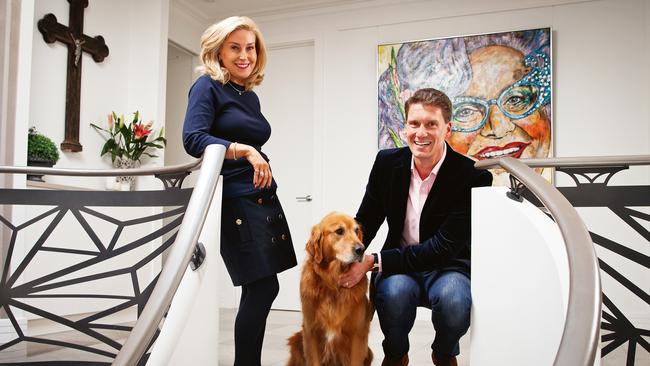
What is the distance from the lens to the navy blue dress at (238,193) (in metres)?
1.81

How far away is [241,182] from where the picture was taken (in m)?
1.85

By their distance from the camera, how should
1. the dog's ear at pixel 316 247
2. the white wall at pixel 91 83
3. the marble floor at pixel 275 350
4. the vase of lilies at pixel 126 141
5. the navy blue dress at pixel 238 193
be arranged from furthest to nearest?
the vase of lilies at pixel 126 141
the white wall at pixel 91 83
the marble floor at pixel 275 350
the dog's ear at pixel 316 247
the navy blue dress at pixel 238 193

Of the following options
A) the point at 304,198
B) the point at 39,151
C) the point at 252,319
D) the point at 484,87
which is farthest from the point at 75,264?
the point at 484,87

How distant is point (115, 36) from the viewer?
445 centimetres

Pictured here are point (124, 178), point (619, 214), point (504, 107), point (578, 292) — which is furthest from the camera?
point (504, 107)

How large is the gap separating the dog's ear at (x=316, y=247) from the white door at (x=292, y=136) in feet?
9.75

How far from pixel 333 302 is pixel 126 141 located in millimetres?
2765

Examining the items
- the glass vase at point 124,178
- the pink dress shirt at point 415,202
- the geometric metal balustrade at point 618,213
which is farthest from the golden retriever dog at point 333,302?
the glass vase at point 124,178

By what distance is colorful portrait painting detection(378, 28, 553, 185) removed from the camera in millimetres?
4488

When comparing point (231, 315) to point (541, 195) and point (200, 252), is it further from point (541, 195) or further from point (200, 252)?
point (541, 195)

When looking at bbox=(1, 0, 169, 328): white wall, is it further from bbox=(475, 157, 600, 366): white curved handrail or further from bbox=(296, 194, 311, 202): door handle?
bbox=(475, 157, 600, 366): white curved handrail

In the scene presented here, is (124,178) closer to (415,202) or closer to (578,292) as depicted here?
(415,202)

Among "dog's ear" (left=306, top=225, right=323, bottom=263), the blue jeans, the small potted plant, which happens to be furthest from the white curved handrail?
the small potted plant

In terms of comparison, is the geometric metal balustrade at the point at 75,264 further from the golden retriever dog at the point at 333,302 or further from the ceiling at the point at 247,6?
the ceiling at the point at 247,6
